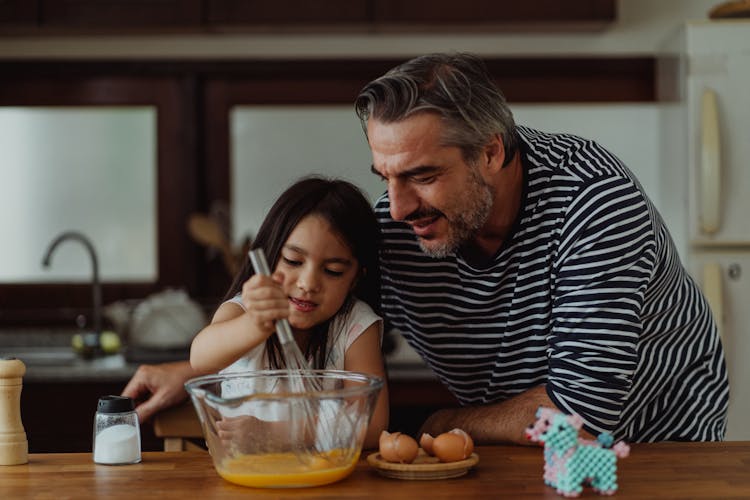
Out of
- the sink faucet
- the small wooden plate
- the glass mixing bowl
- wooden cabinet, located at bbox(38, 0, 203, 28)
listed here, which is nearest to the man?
the small wooden plate

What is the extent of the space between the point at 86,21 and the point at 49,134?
1.57 feet

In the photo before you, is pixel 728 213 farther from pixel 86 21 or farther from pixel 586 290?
pixel 86 21

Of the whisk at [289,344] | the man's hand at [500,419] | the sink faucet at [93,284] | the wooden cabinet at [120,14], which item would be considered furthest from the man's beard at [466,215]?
the wooden cabinet at [120,14]

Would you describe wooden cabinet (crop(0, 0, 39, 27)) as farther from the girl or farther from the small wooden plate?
the small wooden plate

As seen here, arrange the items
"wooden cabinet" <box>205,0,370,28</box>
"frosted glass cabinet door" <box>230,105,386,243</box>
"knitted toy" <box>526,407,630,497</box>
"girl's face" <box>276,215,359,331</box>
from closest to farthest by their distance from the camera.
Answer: "knitted toy" <box>526,407,630,497</box> < "girl's face" <box>276,215,359,331</box> < "wooden cabinet" <box>205,0,370,28</box> < "frosted glass cabinet door" <box>230,105,386,243</box>

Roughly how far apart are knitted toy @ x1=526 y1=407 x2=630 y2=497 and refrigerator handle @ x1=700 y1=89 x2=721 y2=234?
197cm

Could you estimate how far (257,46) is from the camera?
3.47 metres

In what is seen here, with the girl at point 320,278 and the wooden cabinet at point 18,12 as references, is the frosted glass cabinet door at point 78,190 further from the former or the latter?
the girl at point 320,278

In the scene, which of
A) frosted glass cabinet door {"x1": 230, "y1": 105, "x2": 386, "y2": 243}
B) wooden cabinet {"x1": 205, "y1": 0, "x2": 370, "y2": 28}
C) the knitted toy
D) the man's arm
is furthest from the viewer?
frosted glass cabinet door {"x1": 230, "y1": 105, "x2": 386, "y2": 243}

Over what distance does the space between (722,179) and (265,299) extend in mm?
2099

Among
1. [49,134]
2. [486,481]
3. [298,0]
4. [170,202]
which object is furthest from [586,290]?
[49,134]

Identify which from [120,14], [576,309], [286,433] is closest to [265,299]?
[286,433]

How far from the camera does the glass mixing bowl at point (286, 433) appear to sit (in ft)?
4.11

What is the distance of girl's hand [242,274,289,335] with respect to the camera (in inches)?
54.9
